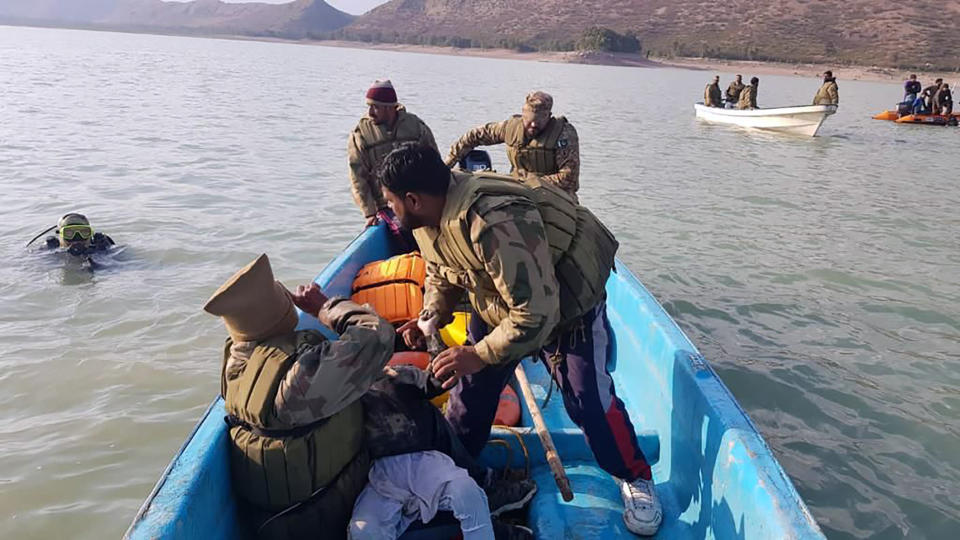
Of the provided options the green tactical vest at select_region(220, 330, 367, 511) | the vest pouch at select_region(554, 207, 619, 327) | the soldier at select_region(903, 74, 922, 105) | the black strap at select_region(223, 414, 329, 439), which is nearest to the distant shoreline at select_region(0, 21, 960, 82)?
the soldier at select_region(903, 74, 922, 105)

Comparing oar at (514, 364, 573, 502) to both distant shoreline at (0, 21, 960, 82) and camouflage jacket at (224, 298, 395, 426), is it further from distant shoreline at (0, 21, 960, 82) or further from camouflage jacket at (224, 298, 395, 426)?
distant shoreline at (0, 21, 960, 82)

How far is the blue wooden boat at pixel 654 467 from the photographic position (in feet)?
7.25

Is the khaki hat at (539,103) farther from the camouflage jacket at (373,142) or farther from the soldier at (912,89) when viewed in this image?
the soldier at (912,89)

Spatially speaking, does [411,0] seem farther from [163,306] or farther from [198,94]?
[163,306]

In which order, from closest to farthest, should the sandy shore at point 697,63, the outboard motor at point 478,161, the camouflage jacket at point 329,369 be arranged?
the camouflage jacket at point 329,369
the outboard motor at point 478,161
the sandy shore at point 697,63

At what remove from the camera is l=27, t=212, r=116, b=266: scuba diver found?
7.32 meters

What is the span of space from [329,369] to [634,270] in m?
6.68

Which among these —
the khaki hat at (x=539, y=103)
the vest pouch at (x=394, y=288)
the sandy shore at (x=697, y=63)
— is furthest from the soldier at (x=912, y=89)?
the sandy shore at (x=697, y=63)

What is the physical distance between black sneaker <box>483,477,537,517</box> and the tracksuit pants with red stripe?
20cm

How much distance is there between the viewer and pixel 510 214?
7.07 ft

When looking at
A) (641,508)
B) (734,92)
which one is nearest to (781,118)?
(734,92)

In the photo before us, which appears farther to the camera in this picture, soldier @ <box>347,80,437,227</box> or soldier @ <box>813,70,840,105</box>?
soldier @ <box>813,70,840,105</box>

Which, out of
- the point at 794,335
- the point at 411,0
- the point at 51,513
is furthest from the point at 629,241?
the point at 411,0

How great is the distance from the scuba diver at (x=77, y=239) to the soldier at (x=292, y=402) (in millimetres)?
6176
